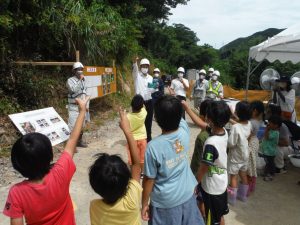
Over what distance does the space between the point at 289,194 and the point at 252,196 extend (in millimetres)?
622

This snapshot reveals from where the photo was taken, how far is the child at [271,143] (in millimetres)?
5168

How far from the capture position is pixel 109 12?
37.9 ft

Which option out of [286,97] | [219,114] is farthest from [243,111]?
[286,97]

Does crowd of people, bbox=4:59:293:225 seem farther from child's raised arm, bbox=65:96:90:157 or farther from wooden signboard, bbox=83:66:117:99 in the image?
wooden signboard, bbox=83:66:117:99

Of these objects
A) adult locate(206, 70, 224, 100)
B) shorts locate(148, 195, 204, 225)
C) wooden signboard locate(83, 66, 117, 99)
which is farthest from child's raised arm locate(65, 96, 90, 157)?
adult locate(206, 70, 224, 100)

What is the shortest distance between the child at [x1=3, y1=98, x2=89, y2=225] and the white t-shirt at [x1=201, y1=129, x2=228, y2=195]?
1.33 meters

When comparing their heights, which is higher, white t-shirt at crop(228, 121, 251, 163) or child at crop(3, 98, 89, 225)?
child at crop(3, 98, 89, 225)

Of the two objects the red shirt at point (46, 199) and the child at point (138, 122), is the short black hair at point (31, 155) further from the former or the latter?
the child at point (138, 122)

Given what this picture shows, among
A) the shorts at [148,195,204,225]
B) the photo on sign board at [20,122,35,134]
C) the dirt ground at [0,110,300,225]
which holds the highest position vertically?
the photo on sign board at [20,122,35,134]

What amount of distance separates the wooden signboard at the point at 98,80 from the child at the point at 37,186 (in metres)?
6.49

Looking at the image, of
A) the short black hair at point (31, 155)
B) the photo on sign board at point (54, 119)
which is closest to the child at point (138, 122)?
the photo on sign board at point (54, 119)

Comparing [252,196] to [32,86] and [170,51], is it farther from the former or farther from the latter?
[170,51]

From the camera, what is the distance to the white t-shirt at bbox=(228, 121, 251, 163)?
3922mm

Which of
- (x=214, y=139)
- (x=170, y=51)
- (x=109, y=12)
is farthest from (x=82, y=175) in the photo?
(x=170, y=51)
